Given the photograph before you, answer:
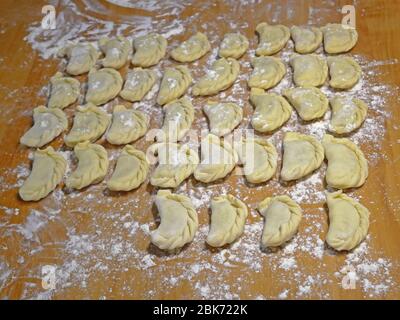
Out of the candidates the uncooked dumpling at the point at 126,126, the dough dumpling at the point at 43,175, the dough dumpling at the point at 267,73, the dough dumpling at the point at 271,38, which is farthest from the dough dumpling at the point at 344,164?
the dough dumpling at the point at 43,175

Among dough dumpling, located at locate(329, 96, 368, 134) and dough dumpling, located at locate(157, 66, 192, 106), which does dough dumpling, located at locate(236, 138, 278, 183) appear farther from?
dough dumpling, located at locate(157, 66, 192, 106)

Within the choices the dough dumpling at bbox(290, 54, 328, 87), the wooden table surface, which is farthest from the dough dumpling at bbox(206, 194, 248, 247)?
the dough dumpling at bbox(290, 54, 328, 87)

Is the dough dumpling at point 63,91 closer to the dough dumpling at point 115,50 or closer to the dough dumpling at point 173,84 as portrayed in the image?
the dough dumpling at point 115,50

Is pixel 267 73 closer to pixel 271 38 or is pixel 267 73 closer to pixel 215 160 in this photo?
pixel 271 38

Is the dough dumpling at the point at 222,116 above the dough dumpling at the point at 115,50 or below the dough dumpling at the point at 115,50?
below

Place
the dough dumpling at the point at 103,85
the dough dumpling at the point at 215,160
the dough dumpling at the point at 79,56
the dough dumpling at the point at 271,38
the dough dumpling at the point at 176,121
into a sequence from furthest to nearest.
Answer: the dough dumpling at the point at 79,56 < the dough dumpling at the point at 271,38 < the dough dumpling at the point at 103,85 < the dough dumpling at the point at 176,121 < the dough dumpling at the point at 215,160

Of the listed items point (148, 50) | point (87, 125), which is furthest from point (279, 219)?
point (148, 50)
